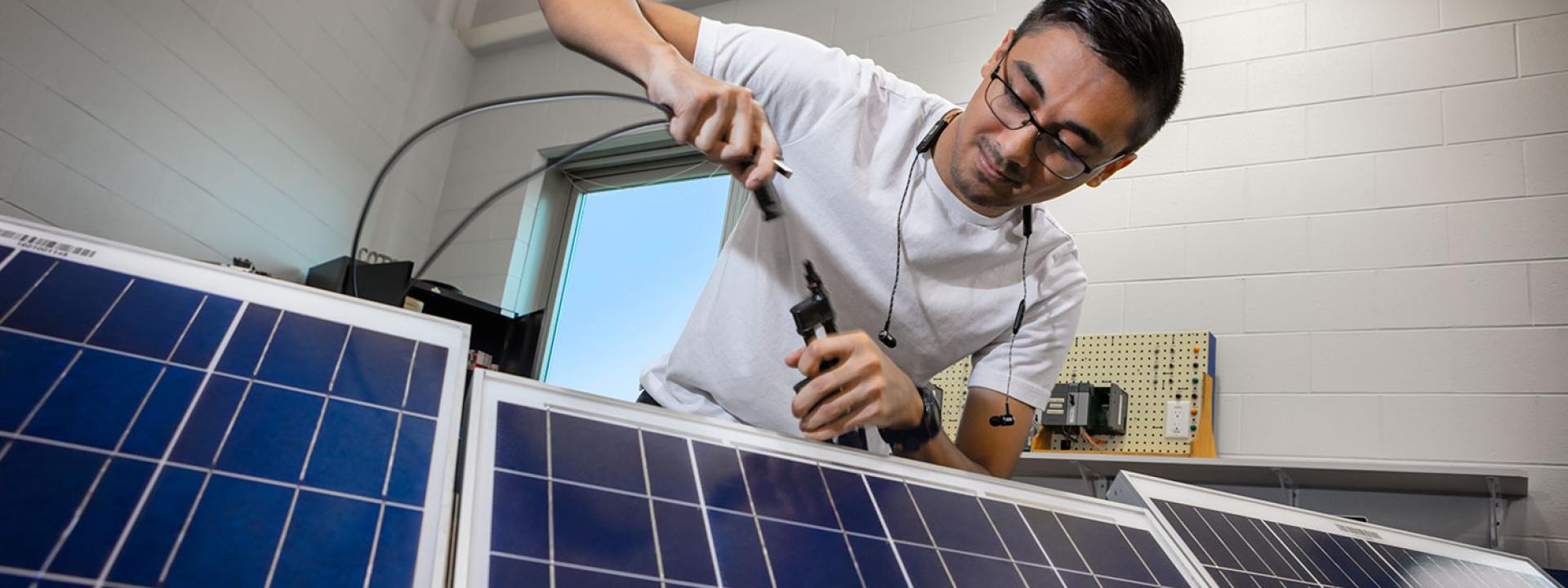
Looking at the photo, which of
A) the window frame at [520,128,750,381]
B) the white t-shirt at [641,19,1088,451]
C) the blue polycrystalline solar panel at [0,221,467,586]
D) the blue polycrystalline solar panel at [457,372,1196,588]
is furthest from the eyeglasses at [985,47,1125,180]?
the window frame at [520,128,750,381]

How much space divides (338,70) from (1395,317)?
14.4 ft

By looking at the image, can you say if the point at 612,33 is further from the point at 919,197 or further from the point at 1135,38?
the point at 1135,38

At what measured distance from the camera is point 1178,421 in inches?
127

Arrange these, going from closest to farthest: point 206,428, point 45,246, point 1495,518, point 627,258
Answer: point 206,428, point 45,246, point 1495,518, point 627,258

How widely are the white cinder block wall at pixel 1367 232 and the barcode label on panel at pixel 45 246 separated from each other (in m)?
3.21

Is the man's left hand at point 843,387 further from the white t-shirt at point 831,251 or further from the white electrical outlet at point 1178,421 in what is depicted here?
the white electrical outlet at point 1178,421

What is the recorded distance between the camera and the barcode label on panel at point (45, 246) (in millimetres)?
776

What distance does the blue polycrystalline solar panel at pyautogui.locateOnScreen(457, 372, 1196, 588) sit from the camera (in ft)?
2.28

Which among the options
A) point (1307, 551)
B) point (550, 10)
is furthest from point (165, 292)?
point (1307, 551)

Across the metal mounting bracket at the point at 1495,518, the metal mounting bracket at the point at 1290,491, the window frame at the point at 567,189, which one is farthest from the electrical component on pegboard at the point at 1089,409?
the window frame at the point at 567,189

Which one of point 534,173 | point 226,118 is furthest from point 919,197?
point 226,118

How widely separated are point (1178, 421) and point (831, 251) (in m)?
2.18

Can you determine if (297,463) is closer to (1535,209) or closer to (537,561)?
(537,561)

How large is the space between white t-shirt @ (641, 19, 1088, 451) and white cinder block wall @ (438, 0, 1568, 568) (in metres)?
2.15
